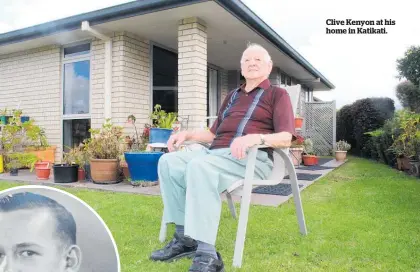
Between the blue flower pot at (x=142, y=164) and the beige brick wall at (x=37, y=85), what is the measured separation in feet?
9.12

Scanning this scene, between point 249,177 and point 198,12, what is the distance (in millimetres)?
3516

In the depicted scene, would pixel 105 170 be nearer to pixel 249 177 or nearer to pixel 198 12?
pixel 198 12

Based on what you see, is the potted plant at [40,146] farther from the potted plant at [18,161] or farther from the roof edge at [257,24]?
the roof edge at [257,24]

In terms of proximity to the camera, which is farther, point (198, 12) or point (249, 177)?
point (198, 12)

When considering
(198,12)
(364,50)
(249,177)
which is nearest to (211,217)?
(249,177)

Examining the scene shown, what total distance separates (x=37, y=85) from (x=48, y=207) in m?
6.83

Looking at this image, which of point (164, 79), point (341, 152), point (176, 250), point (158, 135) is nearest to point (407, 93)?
point (341, 152)

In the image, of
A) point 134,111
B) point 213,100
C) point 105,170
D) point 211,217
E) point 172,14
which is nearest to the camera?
point 211,217

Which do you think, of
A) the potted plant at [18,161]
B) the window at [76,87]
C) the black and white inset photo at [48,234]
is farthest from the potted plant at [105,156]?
the black and white inset photo at [48,234]

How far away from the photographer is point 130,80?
5.65m

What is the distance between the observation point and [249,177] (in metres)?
1.82

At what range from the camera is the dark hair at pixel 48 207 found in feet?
2.26

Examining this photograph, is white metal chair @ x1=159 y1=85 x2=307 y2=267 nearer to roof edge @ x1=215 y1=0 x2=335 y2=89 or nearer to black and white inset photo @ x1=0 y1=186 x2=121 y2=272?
black and white inset photo @ x1=0 y1=186 x2=121 y2=272

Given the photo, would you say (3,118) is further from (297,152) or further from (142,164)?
(297,152)
